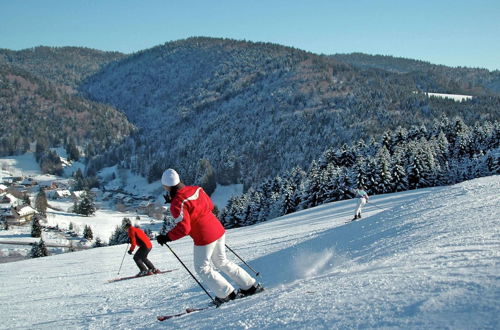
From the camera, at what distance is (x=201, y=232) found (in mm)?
5613

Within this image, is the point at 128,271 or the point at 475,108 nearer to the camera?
the point at 128,271

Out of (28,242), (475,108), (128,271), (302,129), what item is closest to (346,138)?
(302,129)

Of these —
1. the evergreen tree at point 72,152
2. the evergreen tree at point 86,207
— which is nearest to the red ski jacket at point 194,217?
the evergreen tree at point 86,207

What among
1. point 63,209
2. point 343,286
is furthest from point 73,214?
point 343,286

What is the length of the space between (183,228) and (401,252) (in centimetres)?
Answer: 362

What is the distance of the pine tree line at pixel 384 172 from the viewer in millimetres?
41062

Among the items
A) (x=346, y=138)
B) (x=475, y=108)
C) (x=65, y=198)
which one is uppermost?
(x=475, y=108)

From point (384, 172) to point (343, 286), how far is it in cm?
3753

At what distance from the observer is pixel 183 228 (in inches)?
209

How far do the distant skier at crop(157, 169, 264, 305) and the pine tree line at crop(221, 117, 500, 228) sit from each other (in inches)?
1460

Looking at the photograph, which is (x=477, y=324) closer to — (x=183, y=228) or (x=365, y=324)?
(x=365, y=324)

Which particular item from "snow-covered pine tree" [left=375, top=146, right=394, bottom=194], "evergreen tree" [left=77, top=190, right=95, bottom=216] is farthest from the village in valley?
"snow-covered pine tree" [left=375, top=146, right=394, bottom=194]

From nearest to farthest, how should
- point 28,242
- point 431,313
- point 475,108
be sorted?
→ 1. point 431,313
2. point 28,242
3. point 475,108

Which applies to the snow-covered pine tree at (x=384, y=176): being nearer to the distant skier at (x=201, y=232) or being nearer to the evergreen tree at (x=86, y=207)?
the distant skier at (x=201, y=232)
